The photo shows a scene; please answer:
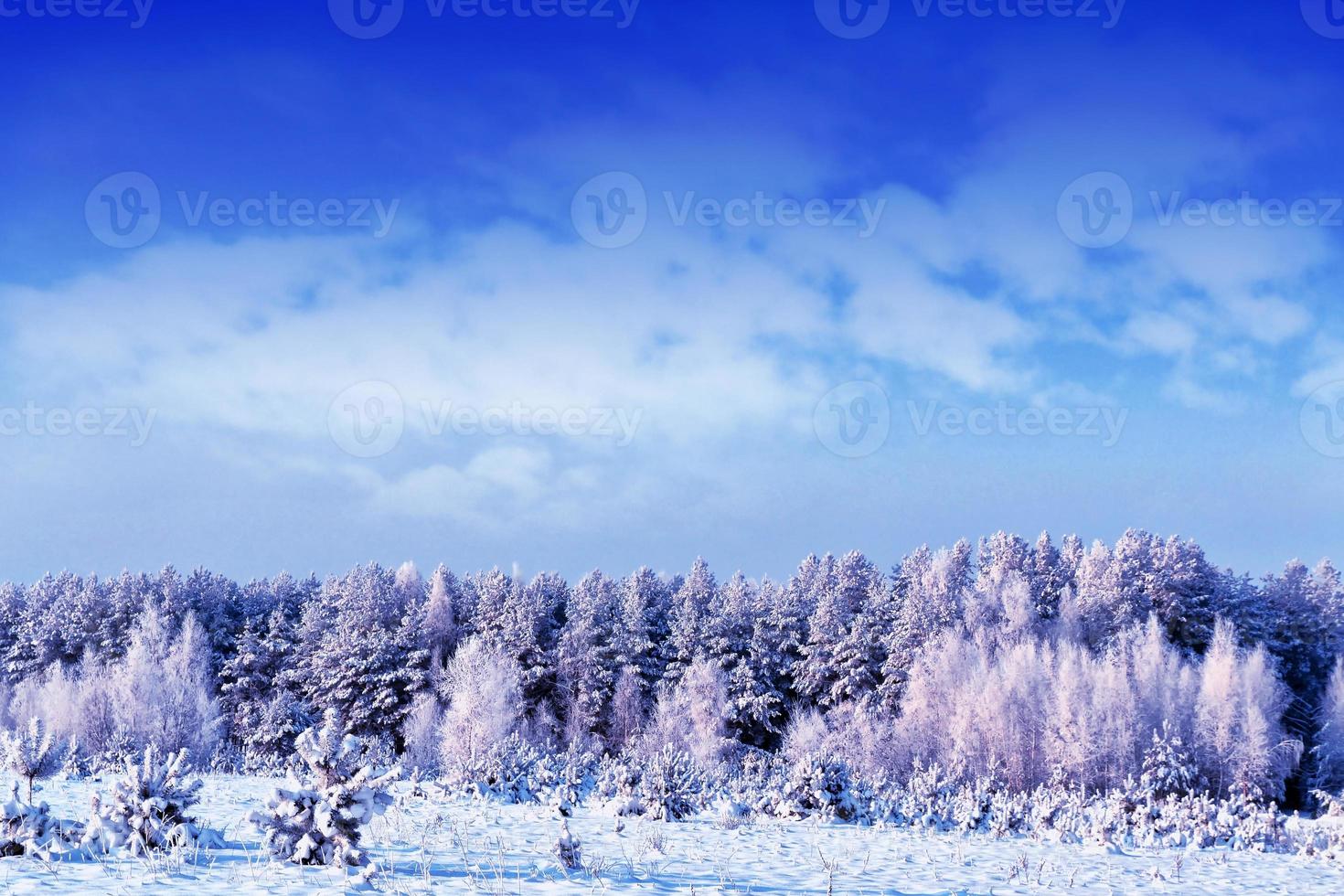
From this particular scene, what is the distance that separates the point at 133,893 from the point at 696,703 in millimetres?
45245

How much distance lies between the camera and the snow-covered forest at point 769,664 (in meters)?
45.7

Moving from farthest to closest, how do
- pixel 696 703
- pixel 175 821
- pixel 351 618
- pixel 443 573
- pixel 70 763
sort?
pixel 443 573, pixel 351 618, pixel 696 703, pixel 70 763, pixel 175 821

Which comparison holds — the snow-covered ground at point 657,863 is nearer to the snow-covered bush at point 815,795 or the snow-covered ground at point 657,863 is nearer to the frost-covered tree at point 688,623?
the snow-covered bush at point 815,795

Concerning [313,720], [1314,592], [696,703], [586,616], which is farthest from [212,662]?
[1314,592]

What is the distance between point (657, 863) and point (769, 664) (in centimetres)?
4451

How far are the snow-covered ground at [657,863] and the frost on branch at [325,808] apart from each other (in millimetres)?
321

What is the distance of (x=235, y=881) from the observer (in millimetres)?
9875

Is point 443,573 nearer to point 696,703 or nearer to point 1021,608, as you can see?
point 696,703

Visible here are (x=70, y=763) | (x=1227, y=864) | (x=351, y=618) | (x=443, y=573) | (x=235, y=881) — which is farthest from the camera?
(x=443, y=573)

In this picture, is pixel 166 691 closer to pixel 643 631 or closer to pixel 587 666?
pixel 587 666

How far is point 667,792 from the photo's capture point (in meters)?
19.0

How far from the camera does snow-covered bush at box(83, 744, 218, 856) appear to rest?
1118cm

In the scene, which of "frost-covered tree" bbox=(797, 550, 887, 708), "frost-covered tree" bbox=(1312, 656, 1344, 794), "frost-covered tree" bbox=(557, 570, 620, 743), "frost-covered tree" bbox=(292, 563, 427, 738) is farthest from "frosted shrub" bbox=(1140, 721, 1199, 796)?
"frost-covered tree" bbox=(292, 563, 427, 738)

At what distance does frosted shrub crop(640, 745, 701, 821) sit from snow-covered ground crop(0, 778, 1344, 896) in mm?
401
